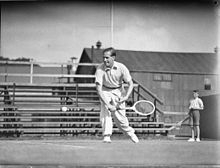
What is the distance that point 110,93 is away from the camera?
5.38m

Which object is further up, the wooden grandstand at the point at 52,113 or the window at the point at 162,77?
the window at the point at 162,77

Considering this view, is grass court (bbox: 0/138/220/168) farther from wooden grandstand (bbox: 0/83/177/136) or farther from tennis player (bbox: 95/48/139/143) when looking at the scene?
wooden grandstand (bbox: 0/83/177/136)

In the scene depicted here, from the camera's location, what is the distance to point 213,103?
10.7m

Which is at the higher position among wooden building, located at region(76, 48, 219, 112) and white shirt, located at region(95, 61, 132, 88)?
wooden building, located at region(76, 48, 219, 112)

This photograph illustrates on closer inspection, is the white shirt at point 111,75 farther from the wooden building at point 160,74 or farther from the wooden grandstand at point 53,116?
the wooden building at point 160,74

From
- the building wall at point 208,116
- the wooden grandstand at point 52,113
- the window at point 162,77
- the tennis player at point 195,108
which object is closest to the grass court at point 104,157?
the tennis player at point 195,108

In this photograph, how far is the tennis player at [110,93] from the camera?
5.19 m

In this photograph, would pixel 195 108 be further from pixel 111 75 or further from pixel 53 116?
pixel 111 75

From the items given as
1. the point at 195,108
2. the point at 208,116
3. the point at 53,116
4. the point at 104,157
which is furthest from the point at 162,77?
the point at 104,157

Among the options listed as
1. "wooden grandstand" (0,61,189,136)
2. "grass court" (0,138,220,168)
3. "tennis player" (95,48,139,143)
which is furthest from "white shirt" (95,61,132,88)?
"wooden grandstand" (0,61,189,136)

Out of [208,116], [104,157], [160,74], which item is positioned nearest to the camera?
[104,157]

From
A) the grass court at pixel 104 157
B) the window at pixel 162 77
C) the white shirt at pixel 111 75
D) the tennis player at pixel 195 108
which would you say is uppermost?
the window at pixel 162 77

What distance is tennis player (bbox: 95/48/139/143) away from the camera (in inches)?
204

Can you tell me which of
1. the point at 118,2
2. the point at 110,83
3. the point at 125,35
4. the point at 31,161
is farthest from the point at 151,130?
the point at 31,161
